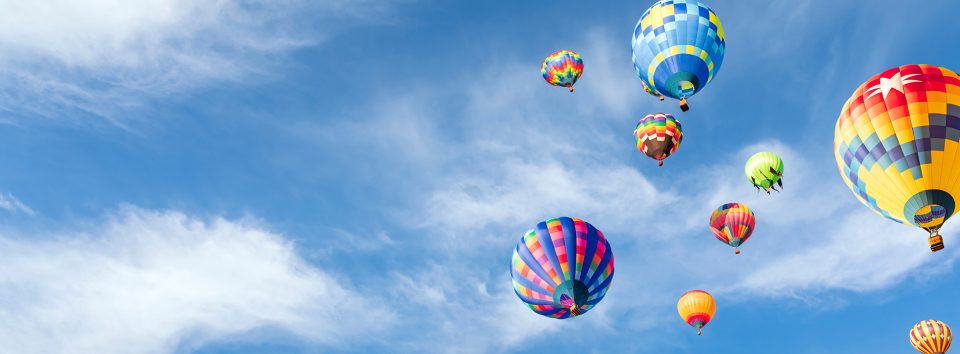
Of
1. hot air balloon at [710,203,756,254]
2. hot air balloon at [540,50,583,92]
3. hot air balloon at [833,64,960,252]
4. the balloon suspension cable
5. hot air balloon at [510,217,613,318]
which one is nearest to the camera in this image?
hot air balloon at [833,64,960,252]

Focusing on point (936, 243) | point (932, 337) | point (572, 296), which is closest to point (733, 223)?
point (932, 337)

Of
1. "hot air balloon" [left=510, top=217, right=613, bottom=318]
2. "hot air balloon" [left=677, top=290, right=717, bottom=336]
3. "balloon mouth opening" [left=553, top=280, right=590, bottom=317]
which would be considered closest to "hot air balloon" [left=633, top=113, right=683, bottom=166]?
"hot air balloon" [left=677, top=290, right=717, bottom=336]

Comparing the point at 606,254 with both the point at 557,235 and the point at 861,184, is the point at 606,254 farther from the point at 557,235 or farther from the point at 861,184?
the point at 861,184

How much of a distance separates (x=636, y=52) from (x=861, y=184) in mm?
11548

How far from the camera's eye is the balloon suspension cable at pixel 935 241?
22.2 m

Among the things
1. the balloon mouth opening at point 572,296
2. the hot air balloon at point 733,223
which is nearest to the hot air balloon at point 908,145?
the balloon mouth opening at point 572,296

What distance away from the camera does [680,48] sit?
98.6ft

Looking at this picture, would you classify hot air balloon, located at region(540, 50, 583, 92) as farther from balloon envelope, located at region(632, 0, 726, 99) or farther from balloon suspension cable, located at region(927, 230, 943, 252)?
balloon suspension cable, located at region(927, 230, 943, 252)

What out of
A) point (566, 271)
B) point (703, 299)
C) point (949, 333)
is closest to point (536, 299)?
point (566, 271)

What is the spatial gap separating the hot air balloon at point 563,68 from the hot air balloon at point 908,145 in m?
30.1

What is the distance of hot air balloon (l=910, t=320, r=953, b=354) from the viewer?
1791 inches

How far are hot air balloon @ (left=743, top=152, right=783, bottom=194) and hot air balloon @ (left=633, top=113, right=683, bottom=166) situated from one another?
4.86m

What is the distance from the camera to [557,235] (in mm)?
30547

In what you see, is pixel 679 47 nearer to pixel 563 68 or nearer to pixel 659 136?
pixel 659 136
